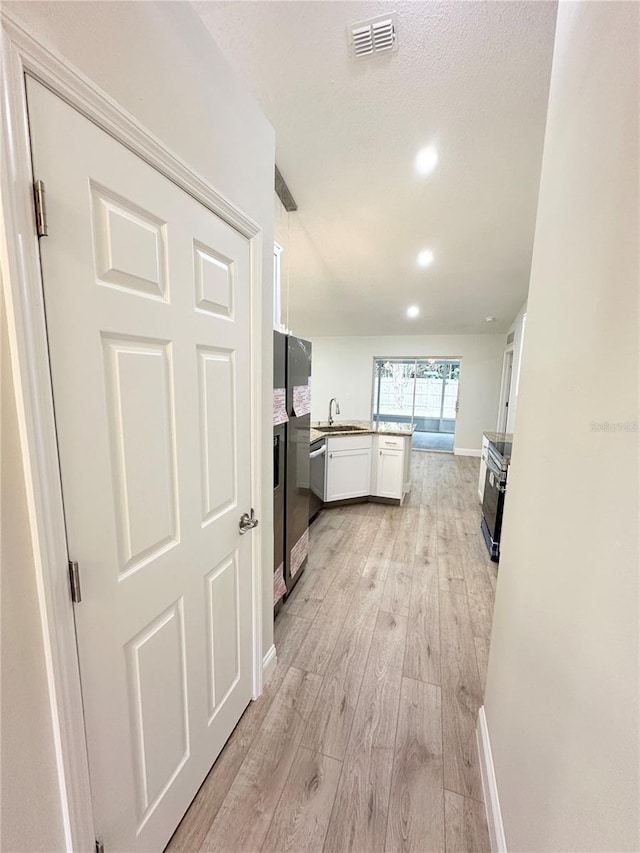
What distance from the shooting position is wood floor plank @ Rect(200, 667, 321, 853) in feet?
3.65

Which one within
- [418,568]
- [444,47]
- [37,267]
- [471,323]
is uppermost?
[444,47]

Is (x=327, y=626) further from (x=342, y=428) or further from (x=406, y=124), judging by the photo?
(x=406, y=124)

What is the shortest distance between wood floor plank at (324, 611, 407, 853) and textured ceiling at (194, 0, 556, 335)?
3.20 meters

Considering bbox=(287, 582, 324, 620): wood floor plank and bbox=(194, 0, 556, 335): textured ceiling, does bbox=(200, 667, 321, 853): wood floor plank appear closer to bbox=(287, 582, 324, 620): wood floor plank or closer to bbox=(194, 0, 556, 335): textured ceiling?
bbox=(287, 582, 324, 620): wood floor plank

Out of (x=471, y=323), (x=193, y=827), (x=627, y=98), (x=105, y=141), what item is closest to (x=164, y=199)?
(x=105, y=141)

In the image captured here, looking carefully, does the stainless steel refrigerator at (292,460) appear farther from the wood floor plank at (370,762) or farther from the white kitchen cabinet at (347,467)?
the white kitchen cabinet at (347,467)

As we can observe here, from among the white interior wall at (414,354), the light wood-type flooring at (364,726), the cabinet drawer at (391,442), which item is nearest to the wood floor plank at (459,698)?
the light wood-type flooring at (364,726)

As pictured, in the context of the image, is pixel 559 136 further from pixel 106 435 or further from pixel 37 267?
pixel 106 435

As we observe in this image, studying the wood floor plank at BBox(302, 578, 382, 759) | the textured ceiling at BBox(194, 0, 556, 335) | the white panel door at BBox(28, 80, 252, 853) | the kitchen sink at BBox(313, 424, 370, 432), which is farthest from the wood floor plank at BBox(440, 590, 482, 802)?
the textured ceiling at BBox(194, 0, 556, 335)

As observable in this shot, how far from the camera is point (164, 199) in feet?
2.93

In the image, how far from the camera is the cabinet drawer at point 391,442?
13.0 ft

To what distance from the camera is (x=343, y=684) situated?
1.71 m

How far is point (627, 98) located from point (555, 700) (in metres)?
1.27

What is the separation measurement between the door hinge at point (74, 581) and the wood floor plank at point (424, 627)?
1.74m
